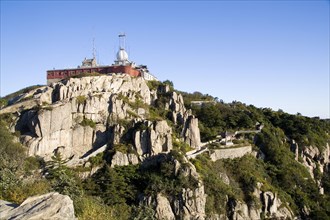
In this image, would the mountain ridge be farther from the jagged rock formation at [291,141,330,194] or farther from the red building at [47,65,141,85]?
the red building at [47,65,141,85]

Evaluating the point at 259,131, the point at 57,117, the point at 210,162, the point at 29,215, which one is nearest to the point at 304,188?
the point at 259,131

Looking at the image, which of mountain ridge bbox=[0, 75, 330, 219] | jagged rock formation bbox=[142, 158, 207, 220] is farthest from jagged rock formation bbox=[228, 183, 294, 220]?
jagged rock formation bbox=[142, 158, 207, 220]

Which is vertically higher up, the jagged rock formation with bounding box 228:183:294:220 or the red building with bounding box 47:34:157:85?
the red building with bounding box 47:34:157:85

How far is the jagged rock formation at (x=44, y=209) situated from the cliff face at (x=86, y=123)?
30.2 metres

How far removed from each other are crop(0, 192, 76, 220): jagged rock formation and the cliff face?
99.2 ft

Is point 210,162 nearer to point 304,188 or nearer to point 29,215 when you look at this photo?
point 304,188

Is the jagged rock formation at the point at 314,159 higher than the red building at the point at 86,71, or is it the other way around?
the red building at the point at 86,71

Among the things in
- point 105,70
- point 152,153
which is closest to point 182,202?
point 152,153

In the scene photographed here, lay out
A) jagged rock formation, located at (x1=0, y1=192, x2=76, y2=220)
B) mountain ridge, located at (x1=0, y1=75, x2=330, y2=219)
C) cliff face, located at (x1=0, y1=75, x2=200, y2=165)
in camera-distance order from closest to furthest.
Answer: jagged rock formation, located at (x1=0, y1=192, x2=76, y2=220) → mountain ridge, located at (x1=0, y1=75, x2=330, y2=219) → cliff face, located at (x1=0, y1=75, x2=200, y2=165)

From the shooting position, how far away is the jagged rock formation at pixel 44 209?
16.7 m

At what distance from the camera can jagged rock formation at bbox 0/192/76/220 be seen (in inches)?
659

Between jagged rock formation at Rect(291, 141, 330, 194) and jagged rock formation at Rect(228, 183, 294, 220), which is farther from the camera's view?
jagged rock formation at Rect(291, 141, 330, 194)

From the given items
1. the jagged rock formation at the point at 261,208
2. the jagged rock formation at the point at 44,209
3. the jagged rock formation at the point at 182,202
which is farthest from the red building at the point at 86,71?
the jagged rock formation at the point at 44,209

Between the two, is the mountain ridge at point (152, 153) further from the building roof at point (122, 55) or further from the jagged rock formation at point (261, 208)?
the building roof at point (122, 55)
